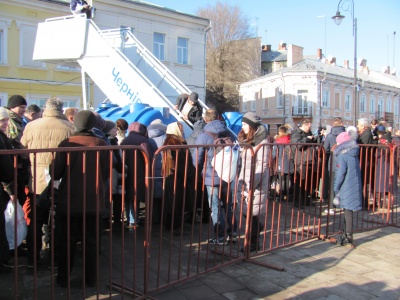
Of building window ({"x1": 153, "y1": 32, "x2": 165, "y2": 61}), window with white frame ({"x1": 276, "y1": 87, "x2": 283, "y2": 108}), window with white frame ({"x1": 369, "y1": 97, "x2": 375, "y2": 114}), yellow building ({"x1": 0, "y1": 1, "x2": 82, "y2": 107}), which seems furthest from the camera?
window with white frame ({"x1": 369, "y1": 97, "x2": 375, "y2": 114})

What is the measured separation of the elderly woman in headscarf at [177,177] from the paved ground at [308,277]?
0.83 metres

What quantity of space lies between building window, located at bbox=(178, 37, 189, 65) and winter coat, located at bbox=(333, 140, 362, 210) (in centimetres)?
2041

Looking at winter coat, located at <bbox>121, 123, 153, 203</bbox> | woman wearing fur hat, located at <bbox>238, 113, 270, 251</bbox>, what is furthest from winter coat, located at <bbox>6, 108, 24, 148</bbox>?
woman wearing fur hat, located at <bbox>238, 113, 270, 251</bbox>

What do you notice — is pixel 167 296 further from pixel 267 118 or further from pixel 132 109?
pixel 267 118

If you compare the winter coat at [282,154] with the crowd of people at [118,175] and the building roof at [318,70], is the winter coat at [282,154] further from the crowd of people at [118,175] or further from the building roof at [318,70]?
the building roof at [318,70]

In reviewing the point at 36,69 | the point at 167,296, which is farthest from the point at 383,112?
the point at 167,296

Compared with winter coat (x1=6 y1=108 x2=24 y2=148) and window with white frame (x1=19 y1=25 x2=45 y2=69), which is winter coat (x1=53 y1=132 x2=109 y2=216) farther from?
window with white frame (x1=19 y1=25 x2=45 y2=69)

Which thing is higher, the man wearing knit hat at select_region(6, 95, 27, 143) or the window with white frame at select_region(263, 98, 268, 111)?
the window with white frame at select_region(263, 98, 268, 111)

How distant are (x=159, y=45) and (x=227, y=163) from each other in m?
20.5

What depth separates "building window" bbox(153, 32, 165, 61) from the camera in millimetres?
23984

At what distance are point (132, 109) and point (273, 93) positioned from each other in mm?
36471

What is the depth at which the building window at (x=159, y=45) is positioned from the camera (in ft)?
78.7

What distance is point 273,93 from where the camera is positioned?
4269 centimetres

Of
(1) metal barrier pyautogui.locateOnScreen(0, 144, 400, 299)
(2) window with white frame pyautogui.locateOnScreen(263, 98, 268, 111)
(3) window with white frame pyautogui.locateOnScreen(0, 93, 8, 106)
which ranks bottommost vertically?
(1) metal barrier pyautogui.locateOnScreen(0, 144, 400, 299)
